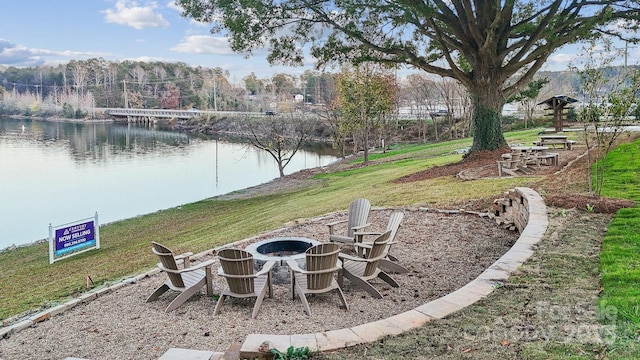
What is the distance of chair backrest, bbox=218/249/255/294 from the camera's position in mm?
5129

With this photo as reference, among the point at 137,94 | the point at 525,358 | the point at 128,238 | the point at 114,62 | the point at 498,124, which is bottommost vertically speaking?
the point at 128,238

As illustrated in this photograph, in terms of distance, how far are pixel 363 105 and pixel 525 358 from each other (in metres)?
24.5

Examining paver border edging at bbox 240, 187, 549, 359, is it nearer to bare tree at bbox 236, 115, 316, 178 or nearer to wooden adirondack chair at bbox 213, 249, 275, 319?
wooden adirondack chair at bbox 213, 249, 275, 319

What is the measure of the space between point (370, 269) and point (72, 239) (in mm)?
8986

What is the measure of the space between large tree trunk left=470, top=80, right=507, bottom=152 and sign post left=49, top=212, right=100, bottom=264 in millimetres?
12190

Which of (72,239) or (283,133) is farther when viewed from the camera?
(283,133)

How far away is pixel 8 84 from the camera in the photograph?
123875mm

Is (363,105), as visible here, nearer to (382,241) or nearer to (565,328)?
(382,241)

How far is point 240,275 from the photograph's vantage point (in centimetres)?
517

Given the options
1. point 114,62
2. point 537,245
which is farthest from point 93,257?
point 114,62

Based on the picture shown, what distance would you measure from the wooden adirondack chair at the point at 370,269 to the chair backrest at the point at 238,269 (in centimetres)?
119

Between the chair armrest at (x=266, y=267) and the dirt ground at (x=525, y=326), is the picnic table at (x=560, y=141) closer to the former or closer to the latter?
the dirt ground at (x=525, y=326)

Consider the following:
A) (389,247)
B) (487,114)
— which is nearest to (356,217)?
(389,247)

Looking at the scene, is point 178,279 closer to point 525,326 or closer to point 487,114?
point 525,326
